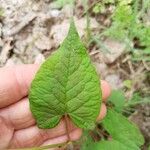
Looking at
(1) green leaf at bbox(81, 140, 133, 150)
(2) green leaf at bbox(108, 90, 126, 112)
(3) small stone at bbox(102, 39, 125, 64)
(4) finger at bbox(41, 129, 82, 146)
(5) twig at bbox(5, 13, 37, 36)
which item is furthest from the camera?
(5) twig at bbox(5, 13, 37, 36)

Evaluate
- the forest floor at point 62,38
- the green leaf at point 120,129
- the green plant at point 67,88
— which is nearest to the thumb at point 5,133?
the green plant at point 67,88

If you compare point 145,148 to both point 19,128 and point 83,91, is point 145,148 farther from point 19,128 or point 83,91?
point 83,91

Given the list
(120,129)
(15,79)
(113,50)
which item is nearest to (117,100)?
(120,129)

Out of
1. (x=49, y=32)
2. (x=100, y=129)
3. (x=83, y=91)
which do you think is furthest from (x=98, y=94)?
(x=49, y=32)

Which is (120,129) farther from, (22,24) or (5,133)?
(22,24)

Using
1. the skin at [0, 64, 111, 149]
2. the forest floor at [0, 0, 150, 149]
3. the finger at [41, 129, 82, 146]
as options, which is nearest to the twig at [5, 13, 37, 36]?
the forest floor at [0, 0, 150, 149]

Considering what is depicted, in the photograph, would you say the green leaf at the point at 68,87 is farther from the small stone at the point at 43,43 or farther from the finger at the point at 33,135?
the small stone at the point at 43,43

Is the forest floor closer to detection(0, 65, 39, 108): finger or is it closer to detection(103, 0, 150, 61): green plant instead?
detection(103, 0, 150, 61): green plant
